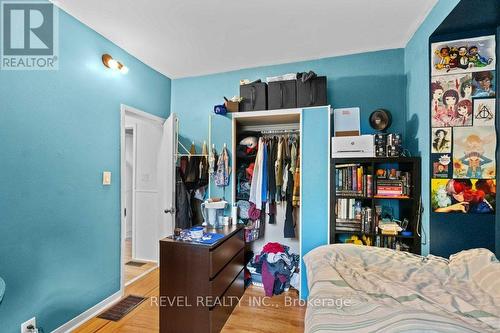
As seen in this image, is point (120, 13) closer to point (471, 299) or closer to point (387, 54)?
point (387, 54)

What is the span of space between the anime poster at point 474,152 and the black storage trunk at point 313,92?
1.10 metres

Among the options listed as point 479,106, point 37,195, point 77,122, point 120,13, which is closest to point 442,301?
point 479,106

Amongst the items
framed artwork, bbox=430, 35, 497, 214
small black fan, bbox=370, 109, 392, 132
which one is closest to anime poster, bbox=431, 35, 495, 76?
framed artwork, bbox=430, 35, 497, 214

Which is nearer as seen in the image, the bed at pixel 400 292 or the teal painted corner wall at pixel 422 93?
the bed at pixel 400 292

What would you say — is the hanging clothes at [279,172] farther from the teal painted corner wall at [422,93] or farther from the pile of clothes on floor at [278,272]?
the teal painted corner wall at [422,93]

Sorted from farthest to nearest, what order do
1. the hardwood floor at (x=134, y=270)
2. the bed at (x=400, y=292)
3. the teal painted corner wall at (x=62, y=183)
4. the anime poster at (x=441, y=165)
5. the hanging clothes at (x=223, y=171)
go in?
1. the hardwood floor at (x=134, y=270)
2. the hanging clothes at (x=223, y=171)
3. the anime poster at (x=441, y=165)
4. the teal painted corner wall at (x=62, y=183)
5. the bed at (x=400, y=292)

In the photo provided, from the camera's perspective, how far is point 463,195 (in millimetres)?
1685

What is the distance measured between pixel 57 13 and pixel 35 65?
18.7 inches

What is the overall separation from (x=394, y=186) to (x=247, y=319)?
5.77ft

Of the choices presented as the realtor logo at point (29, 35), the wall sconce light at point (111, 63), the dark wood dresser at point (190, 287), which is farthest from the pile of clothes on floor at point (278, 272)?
the realtor logo at point (29, 35)

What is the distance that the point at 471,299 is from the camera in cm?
109

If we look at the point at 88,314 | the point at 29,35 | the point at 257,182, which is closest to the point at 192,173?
the point at 257,182

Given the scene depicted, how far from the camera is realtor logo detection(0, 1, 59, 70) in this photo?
154 centimetres

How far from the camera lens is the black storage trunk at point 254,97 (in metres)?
2.49
